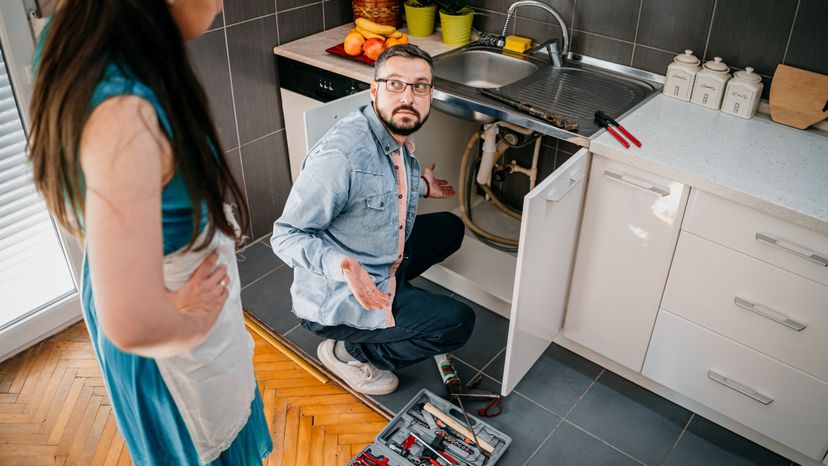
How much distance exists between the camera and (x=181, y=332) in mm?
960

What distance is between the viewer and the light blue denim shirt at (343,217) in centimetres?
179

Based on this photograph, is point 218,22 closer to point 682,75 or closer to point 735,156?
point 682,75

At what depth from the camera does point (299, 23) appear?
275 cm

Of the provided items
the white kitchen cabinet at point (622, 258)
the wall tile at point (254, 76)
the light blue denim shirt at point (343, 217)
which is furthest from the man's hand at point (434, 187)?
the wall tile at point (254, 76)

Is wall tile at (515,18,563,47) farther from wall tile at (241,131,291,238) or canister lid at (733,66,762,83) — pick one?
wall tile at (241,131,291,238)

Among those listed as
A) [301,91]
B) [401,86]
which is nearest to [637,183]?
[401,86]

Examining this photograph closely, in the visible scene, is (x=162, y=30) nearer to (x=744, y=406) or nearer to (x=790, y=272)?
(x=790, y=272)

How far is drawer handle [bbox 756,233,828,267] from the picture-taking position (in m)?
1.69

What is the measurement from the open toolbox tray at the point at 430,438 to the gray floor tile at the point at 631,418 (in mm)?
315

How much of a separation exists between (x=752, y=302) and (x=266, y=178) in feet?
6.22

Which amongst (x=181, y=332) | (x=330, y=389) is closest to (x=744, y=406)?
(x=330, y=389)

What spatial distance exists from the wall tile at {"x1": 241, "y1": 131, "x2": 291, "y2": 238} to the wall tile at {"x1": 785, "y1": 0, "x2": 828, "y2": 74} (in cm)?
188

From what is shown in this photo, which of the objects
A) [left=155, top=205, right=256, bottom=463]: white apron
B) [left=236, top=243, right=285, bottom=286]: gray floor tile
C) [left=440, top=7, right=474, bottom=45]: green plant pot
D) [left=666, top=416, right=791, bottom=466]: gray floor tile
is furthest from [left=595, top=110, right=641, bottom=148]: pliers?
[left=236, top=243, right=285, bottom=286]: gray floor tile

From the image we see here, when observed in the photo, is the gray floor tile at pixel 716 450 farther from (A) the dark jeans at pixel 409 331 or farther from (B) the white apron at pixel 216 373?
(B) the white apron at pixel 216 373
